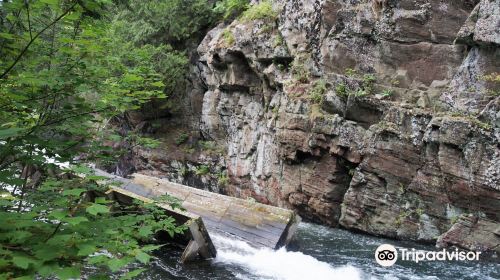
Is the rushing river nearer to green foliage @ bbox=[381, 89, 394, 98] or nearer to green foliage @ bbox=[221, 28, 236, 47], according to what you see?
green foliage @ bbox=[381, 89, 394, 98]

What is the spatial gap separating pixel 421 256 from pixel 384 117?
154 inches

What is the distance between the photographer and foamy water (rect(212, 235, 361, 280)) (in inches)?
312

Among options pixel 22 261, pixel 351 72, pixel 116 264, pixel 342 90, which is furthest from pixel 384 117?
pixel 22 261

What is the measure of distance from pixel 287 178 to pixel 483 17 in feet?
23.6

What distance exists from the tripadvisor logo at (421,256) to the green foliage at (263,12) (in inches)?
378

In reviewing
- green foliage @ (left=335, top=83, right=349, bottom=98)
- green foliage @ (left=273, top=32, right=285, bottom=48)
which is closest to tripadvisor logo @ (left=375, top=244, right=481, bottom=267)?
green foliage @ (left=335, top=83, right=349, bottom=98)

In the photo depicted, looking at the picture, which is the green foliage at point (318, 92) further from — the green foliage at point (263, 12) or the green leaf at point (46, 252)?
the green leaf at point (46, 252)

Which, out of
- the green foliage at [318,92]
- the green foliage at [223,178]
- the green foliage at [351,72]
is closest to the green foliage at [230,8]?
the green foliage at [318,92]

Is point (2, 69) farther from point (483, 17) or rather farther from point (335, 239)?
point (483, 17)

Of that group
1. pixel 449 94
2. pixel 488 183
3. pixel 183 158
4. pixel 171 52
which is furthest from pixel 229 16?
pixel 488 183

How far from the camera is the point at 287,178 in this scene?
13570mm

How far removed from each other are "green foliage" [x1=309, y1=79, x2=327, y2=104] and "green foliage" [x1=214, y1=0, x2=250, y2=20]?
6959 millimetres

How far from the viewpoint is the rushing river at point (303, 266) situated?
7.91 m

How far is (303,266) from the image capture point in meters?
8.39
